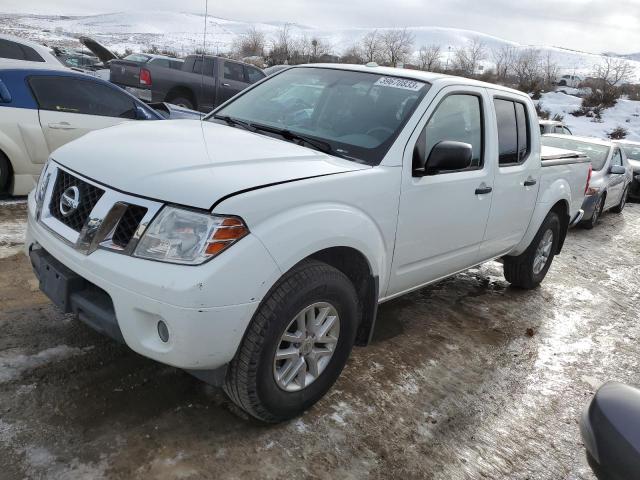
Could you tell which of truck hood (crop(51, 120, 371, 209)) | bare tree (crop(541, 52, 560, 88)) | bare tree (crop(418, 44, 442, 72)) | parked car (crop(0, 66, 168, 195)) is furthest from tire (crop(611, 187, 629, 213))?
bare tree (crop(541, 52, 560, 88))

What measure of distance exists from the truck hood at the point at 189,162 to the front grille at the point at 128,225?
2.9 inches

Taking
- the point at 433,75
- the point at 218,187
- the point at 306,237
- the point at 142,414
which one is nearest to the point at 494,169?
the point at 433,75

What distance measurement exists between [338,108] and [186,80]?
35.7 ft

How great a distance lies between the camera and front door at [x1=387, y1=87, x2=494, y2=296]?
3271 mm

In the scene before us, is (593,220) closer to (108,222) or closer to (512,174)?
(512,174)

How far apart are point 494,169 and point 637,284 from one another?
367 centimetres

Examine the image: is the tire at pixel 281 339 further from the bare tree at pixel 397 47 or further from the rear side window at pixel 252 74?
the bare tree at pixel 397 47

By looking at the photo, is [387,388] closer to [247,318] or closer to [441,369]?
[441,369]

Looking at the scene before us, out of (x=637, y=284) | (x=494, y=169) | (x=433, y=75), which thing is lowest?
(x=637, y=284)

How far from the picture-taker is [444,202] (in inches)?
137

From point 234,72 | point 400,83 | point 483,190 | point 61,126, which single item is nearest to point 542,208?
point 483,190

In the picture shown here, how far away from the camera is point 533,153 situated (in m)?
4.64

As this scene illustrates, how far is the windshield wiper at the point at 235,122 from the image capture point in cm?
355

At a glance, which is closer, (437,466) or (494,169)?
(437,466)
